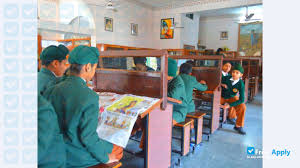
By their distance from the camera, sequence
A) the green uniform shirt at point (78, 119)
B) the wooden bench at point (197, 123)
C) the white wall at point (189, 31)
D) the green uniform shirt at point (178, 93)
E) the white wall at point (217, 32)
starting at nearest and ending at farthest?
the green uniform shirt at point (78, 119)
the green uniform shirt at point (178, 93)
the wooden bench at point (197, 123)
the white wall at point (189, 31)
the white wall at point (217, 32)

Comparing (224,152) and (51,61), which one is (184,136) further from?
(51,61)

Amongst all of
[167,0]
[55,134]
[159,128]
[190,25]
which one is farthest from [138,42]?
[55,134]

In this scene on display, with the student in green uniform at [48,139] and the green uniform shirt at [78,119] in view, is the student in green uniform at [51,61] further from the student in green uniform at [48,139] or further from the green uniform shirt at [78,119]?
the student in green uniform at [48,139]

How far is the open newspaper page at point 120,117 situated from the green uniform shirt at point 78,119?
138 mm

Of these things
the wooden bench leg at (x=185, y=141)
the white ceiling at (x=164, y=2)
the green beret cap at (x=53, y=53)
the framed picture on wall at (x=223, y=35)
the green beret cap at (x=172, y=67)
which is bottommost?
the wooden bench leg at (x=185, y=141)

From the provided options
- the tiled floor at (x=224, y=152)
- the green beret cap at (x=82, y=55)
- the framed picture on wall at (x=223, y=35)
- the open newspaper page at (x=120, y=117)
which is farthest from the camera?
the framed picture on wall at (x=223, y=35)

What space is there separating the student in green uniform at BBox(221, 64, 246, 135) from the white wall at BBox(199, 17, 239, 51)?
31.5ft

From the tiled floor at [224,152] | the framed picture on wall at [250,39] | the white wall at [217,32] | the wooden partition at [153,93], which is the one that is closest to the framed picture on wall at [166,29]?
the white wall at [217,32]

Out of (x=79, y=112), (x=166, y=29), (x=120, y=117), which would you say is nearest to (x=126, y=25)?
(x=166, y=29)

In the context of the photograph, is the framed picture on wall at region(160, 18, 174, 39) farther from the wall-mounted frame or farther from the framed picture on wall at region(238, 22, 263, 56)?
the framed picture on wall at region(238, 22, 263, 56)

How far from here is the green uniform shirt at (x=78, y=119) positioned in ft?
3.57

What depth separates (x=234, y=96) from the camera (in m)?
3.65

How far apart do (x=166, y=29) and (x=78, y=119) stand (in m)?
9.74

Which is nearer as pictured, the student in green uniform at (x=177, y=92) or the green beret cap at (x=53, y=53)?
the green beret cap at (x=53, y=53)
